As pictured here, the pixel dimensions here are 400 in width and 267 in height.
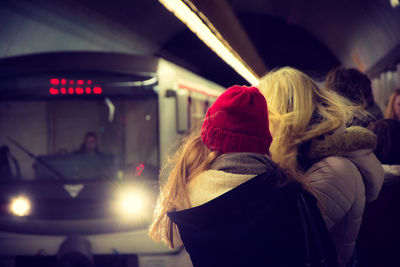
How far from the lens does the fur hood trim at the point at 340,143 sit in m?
1.78

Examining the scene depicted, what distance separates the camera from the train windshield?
483 cm

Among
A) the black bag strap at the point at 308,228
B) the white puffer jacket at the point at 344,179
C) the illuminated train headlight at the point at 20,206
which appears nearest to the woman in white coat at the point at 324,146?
the white puffer jacket at the point at 344,179

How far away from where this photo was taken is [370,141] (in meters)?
1.88

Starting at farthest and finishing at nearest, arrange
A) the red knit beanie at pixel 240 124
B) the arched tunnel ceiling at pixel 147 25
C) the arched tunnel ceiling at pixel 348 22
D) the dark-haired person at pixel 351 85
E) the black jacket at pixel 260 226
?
the arched tunnel ceiling at pixel 147 25
the arched tunnel ceiling at pixel 348 22
the dark-haired person at pixel 351 85
the red knit beanie at pixel 240 124
the black jacket at pixel 260 226

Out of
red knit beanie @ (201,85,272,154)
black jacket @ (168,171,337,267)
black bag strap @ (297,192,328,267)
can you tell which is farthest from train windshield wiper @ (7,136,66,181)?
black bag strap @ (297,192,328,267)

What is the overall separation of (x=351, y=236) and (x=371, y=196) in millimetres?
217

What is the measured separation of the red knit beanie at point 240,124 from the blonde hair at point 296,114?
0.92 feet

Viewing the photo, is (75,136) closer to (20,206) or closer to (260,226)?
(20,206)

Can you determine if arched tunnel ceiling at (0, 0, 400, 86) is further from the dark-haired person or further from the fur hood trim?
the fur hood trim

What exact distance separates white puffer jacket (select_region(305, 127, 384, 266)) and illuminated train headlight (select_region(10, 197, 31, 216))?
12.6 ft

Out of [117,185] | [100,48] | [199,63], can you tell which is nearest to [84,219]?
[117,185]

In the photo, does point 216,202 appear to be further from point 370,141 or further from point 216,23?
point 216,23

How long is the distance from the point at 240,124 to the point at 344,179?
0.46 m

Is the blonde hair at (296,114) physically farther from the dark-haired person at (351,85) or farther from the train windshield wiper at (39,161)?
the train windshield wiper at (39,161)
